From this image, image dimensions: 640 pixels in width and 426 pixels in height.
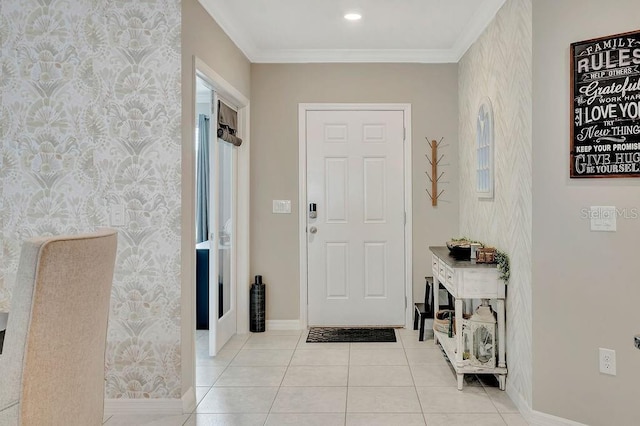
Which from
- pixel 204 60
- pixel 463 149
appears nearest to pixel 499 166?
pixel 463 149

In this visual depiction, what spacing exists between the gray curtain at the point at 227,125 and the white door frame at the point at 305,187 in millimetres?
621

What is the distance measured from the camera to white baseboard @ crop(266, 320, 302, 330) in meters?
4.48

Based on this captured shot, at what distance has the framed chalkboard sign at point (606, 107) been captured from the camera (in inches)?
88.1

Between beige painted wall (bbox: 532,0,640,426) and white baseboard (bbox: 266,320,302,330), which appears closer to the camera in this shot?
beige painted wall (bbox: 532,0,640,426)

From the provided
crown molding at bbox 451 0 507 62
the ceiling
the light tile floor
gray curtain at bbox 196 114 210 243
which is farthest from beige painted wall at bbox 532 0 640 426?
gray curtain at bbox 196 114 210 243

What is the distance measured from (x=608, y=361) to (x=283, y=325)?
279cm

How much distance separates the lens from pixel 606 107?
2.30 m

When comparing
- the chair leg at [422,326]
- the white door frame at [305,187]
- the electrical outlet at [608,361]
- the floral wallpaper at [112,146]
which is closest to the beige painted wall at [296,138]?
the white door frame at [305,187]

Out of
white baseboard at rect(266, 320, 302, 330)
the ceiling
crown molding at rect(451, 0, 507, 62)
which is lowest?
white baseboard at rect(266, 320, 302, 330)

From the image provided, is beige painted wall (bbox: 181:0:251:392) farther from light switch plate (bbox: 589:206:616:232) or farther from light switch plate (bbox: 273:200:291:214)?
light switch plate (bbox: 589:206:616:232)

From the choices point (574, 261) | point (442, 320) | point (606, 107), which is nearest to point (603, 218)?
point (574, 261)

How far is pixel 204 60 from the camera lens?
10.2ft

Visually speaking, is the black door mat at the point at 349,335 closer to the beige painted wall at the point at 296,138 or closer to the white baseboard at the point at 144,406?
the beige painted wall at the point at 296,138

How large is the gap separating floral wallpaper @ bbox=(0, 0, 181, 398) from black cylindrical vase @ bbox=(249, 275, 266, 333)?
65.1 inches
